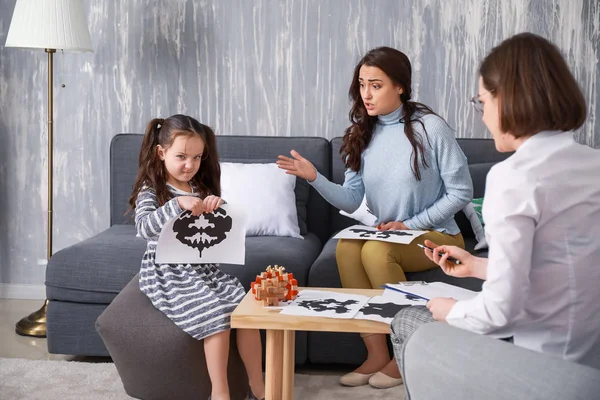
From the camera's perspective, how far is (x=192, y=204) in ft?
7.07

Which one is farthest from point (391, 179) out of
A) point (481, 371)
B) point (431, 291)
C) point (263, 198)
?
point (481, 371)

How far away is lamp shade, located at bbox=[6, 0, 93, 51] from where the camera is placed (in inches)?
121

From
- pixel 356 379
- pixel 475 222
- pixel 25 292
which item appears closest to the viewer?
pixel 356 379

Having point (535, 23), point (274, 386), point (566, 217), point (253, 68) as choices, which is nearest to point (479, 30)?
point (535, 23)

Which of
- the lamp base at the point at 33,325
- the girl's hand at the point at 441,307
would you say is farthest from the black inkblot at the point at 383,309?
the lamp base at the point at 33,325

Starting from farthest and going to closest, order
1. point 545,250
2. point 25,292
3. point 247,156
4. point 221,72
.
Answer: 1. point 25,292
2. point 221,72
3. point 247,156
4. point 545,250

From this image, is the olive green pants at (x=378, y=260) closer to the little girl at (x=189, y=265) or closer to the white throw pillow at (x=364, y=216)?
the little girl at (x=189, y=265)

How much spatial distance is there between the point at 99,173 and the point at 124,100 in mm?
355

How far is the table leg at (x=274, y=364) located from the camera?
6.16 feet

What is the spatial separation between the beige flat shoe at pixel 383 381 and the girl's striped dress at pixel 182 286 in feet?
1.69

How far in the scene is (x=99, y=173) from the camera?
362cm

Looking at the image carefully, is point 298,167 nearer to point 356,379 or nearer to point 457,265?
point 356,379

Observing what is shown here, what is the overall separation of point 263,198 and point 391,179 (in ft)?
2.04

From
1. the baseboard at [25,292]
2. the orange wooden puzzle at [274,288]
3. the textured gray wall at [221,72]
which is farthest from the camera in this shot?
the baseboard at [25,292]
